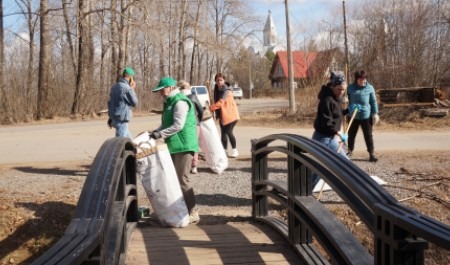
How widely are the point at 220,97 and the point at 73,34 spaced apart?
21.1 metres

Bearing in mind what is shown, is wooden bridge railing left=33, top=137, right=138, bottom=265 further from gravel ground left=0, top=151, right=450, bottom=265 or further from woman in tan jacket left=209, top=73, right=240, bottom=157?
woman in tan jacket left=209, top=73, right=240, bottom=157

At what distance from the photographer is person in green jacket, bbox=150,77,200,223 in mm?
5609

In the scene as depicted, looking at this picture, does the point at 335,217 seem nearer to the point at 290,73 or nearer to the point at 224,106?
the point at 224,106

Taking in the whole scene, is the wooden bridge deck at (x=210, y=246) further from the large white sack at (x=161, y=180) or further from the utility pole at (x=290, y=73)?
the utility pole at (x=290, y=73)

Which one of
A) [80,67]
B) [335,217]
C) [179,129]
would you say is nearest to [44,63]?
[80,67]

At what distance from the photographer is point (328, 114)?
6262 millimetres

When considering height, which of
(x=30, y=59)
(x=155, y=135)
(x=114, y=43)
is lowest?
(x=155, y=135)

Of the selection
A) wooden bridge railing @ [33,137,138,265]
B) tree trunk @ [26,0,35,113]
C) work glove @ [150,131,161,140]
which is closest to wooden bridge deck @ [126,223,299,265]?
wooden bridge railing @ [33,137,138,265]

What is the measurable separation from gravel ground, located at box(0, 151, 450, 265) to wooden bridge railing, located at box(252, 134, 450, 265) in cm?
121

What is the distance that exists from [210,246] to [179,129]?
139 cm

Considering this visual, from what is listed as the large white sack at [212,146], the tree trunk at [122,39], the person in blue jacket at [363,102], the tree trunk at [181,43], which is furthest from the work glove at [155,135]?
the tree trunk at [181,43]

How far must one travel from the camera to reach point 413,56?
2427cm

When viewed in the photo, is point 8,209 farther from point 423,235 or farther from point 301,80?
point 301,80

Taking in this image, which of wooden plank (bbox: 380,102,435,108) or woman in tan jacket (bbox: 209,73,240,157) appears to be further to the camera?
wooden plank (bbox: 380,102,435,108)
